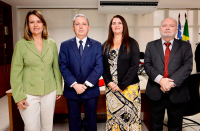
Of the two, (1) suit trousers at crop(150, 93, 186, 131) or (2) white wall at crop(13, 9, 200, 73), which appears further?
(2) white wall at crop(13, 9, 200, 73)

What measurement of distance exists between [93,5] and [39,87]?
4617 mm

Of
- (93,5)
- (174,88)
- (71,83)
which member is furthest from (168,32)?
(93,5)

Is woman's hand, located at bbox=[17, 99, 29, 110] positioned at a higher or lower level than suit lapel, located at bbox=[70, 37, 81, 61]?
lower

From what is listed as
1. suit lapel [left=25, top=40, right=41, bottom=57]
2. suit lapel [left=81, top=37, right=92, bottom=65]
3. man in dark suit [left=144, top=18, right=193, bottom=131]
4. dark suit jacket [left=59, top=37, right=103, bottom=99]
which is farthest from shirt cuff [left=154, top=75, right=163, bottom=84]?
suit lapel [left=25, top=40, right=41, bottom=57]

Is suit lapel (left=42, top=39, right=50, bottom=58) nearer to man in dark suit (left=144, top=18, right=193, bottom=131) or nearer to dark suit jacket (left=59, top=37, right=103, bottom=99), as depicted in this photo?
dark suit jacket (left=59, top=37, right=103, bottom=99)

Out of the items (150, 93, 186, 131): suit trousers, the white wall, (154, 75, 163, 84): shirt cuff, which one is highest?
the white wall

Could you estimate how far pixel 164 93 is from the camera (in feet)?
6.08

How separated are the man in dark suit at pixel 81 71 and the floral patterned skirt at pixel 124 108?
228 millimetres

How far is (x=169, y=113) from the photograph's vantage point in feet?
6.20

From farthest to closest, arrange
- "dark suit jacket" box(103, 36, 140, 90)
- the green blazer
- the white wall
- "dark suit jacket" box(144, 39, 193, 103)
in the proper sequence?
1. the white wall
2. "dark suit jacket" box(103, 36, 140, 90)
3. "dark suit jacket" box(144, 39, 193, 103)
4. the green blazer

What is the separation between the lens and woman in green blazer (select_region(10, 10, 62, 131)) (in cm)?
166

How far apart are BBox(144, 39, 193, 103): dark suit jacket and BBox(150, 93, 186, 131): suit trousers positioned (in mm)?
71

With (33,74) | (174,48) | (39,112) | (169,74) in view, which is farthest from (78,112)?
(174,48)

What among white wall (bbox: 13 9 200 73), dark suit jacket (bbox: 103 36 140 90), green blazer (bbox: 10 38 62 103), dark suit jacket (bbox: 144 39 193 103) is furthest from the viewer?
white wall (bbox: 13 9 200 73)
